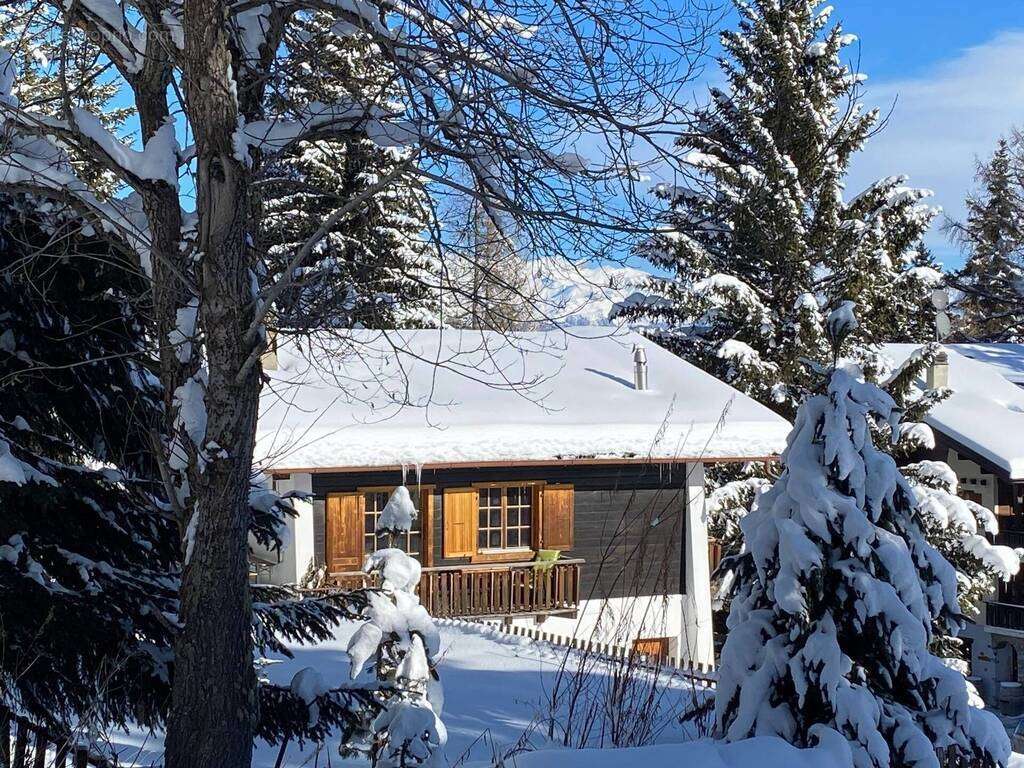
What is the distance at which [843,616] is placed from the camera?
4.68m

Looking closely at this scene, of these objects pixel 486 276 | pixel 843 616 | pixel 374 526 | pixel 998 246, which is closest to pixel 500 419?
pixel 374 526

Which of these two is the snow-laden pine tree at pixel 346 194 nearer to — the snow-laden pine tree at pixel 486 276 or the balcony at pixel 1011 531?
the snow-laden pine tree at pixel 486 276

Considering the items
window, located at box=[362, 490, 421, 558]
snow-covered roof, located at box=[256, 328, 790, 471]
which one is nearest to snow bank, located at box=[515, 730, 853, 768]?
snow-covered roof, located at box=[256, 328, 790, 471]

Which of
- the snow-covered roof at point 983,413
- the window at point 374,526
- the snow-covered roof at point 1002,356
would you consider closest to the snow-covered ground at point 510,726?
the window at point 374,526

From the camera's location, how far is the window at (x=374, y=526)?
1673 cm

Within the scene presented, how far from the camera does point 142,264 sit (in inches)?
176

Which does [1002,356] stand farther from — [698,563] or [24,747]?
[24,747]

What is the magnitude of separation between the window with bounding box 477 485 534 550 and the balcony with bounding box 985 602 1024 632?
10413 mm

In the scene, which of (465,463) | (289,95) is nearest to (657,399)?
(465,463)

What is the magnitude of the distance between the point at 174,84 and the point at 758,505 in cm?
339

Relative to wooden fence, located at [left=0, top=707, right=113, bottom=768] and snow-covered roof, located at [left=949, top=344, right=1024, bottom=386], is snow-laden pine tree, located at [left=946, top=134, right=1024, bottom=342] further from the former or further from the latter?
wooden fence, located at [left=0, top=707, right=113, bottom=768]

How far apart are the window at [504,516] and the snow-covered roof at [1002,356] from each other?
1444 cm

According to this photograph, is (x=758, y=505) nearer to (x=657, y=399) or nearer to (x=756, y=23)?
(x=657, y=399)

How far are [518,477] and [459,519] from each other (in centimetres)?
120
